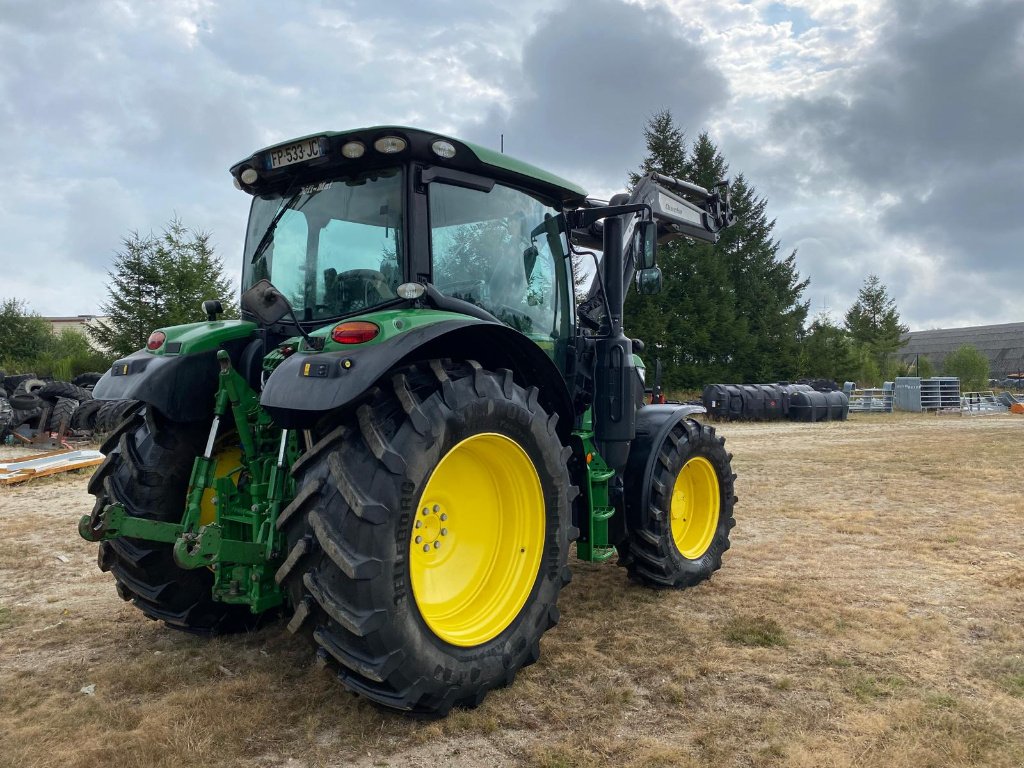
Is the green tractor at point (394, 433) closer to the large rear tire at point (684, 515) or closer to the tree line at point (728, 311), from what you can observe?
the large rear tire at point (684, 515)

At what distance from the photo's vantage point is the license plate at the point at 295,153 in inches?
137

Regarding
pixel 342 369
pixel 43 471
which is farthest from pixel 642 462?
pixel 43 471

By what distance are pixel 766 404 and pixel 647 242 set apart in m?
18.7

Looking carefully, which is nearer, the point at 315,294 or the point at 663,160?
the point at 315,294

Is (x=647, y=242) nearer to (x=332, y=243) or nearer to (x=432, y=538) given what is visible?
(x=332, y=243)

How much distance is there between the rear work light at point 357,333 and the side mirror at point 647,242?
221 cm

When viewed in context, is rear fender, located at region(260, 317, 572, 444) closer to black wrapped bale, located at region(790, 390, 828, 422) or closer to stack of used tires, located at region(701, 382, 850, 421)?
stack of used tires, located at region(701, 382, 850, 421)

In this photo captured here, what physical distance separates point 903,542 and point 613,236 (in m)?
3.67

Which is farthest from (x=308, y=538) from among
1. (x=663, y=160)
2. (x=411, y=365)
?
(x=663, y=160)

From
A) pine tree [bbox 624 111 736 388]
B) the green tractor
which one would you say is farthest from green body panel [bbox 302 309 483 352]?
pine tree [bbox 624 111 736 388]

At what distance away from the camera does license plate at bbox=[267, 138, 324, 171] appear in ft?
11.5

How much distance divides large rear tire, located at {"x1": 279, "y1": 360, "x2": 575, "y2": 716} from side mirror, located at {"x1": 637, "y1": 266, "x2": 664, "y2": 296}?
1.66 m

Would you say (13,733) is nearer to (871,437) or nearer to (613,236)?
(613,236)

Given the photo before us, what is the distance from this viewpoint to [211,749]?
8.96 feet
